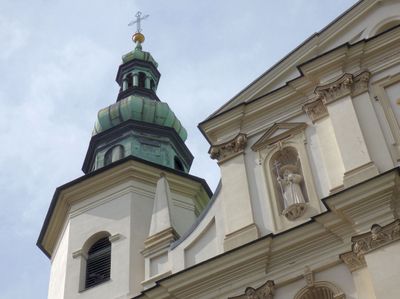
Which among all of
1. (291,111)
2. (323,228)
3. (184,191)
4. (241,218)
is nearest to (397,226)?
(323,228)

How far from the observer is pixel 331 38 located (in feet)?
45.6

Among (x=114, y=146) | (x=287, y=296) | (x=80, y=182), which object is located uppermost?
(x=114, y=146)

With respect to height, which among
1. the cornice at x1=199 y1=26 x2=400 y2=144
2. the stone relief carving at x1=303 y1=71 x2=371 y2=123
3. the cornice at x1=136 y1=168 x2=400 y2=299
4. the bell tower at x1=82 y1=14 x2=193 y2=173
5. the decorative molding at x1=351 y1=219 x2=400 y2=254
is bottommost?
the decorative molding at x1=351 y1=219 x2=400 y2=254

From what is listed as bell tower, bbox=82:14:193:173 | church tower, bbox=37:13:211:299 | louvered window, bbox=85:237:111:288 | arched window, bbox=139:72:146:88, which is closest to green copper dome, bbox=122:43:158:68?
arched window, bbox=139:72:146:88

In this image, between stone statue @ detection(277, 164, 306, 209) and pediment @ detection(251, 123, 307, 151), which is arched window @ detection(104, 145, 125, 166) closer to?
pediment @ detection(251, 123, 307, 151)

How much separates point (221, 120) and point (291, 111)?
1.21 meters

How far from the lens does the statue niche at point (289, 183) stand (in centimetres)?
1204

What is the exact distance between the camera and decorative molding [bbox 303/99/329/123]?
12898mm

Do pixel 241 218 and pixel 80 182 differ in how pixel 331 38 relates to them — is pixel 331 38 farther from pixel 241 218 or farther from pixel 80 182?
pixel 80 182

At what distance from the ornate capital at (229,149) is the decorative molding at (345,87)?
1.48 m

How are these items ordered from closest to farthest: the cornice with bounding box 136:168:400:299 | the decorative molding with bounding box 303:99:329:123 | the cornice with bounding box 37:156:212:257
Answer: the cornice with bounding box 136:168:400:299, the decorative molding with bounding box 303:99:329:123, the cornice with bounding box 37:156:212:257

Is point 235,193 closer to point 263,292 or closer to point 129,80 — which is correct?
point 263,292

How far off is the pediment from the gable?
0.85m

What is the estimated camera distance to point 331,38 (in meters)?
13.9
